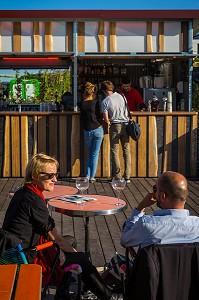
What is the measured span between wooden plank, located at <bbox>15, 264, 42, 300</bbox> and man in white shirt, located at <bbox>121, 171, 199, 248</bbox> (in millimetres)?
800

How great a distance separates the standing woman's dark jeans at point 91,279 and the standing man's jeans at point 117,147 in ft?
19.9

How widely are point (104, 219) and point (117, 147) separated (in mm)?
2911

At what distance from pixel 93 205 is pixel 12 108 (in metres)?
11.5

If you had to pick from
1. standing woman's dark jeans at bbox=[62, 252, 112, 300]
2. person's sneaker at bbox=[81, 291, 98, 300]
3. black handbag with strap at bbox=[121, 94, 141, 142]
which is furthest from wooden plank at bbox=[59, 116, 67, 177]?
standing woman's dark jeans at bbox=[62, 252, 112, 300]

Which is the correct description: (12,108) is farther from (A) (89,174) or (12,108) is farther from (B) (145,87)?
(A) (89,174)

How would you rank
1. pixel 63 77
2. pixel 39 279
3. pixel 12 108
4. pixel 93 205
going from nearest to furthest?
pixel 39 279
pixel 93 205
pixel 12 108
pixel 63 77

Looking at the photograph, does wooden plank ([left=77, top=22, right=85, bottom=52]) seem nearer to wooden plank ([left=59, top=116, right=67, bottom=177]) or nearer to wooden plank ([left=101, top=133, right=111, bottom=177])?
wooden plank ([left=59, top=116, right=67, bottom=177])

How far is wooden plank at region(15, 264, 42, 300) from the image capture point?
2496 mm

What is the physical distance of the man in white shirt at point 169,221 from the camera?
3.40 metres

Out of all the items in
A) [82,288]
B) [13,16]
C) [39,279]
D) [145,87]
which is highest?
[13,16]

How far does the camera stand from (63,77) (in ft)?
78.2

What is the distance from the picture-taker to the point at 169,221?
Result: 11.2 feet

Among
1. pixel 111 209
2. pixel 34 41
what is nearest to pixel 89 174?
pixel 34 41

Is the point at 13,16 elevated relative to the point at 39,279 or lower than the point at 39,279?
elevated
